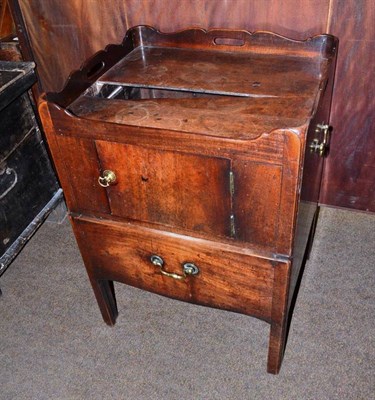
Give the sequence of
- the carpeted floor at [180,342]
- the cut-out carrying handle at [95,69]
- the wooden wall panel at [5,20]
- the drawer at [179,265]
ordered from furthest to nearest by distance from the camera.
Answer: the wooden wall panel at [5,20] → the carpeted floor at [180,342] → the cut-out carrying handle at [95,69] → the drawer at [179,265]

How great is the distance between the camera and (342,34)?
1.28 m

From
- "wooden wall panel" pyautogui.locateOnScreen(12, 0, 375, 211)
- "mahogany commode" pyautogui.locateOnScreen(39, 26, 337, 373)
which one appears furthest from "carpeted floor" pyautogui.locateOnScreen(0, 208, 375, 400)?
"wooden wall panel" pyautogui.locateOnScreen(12, 0, 375, 211)

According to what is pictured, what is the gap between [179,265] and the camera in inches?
42.2

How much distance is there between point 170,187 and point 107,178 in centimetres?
13

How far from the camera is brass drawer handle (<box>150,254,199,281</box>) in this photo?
1054mm

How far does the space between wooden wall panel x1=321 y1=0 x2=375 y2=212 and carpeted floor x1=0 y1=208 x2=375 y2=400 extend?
0.56 ft

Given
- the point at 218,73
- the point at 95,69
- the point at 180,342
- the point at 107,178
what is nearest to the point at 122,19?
the point at 95,69

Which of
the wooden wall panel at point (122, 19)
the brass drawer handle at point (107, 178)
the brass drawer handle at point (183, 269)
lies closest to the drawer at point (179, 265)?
the brass drawer handle at point (183, 269)

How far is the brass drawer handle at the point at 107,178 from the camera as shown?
95cm

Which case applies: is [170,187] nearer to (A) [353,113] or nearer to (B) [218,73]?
(B) [218,73]

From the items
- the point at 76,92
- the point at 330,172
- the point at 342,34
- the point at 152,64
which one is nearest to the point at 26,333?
the point at 76,92

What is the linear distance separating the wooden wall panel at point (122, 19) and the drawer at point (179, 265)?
26.4 inches

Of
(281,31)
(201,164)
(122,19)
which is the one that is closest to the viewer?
(201,164)

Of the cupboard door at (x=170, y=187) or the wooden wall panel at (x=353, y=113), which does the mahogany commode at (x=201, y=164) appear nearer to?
the cupboard door at (x=170, y=187)
